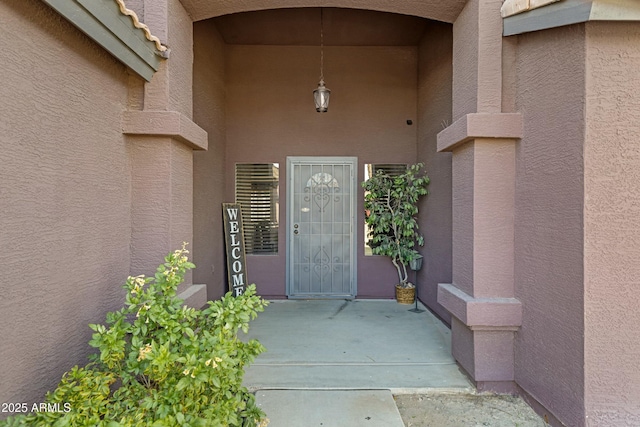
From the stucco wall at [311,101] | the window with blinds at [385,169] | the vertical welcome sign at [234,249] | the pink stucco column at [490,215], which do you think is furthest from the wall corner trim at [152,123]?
the window with blinds at [385,169]

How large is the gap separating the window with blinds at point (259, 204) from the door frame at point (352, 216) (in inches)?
7.6

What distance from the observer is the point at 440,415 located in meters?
2.43

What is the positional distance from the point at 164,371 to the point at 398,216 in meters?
4.00

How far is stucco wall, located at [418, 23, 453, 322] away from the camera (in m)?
4.26

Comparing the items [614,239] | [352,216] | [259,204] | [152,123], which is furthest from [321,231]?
[614,239]

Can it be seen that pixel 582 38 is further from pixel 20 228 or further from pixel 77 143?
pixel 20 228

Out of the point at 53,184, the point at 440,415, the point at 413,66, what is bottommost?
the point at 440,415

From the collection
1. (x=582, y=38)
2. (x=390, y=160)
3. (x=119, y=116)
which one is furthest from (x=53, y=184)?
(x=390, y=160)

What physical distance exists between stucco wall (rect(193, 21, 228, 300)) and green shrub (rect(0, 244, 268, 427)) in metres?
2.20

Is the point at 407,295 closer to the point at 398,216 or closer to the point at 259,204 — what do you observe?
the point at 398,216

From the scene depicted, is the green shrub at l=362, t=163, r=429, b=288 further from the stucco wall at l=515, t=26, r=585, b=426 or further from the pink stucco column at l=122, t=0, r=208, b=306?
the pink stucco column at l=122, t=0, r=208, b=306

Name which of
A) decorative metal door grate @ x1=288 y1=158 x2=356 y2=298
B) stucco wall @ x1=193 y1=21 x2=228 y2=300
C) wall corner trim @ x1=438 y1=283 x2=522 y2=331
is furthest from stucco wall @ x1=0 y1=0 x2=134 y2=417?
decorative metal door grate @ x1=288 y1=158 x2=356 y2=298

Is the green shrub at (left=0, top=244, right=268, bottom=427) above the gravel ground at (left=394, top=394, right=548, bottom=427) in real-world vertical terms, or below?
above

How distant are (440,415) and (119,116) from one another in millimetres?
2978
